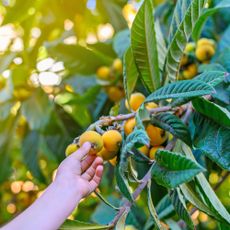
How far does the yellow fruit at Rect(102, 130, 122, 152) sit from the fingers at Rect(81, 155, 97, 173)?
0.03 meters

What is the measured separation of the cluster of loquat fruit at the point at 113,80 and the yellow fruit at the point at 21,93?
23 cm

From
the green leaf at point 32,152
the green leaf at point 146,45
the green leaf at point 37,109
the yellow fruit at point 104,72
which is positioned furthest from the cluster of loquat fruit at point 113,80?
the green leaf at point 146,45

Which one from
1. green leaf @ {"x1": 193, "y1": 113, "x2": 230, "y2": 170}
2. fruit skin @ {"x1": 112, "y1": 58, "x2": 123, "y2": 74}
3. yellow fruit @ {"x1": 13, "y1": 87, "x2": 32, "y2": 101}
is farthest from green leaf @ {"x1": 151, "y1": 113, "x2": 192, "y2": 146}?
yellow fruit @ {"x1": 13, "y1": 87, "x2": 32, "y2": 101}

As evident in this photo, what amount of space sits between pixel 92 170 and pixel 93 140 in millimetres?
45

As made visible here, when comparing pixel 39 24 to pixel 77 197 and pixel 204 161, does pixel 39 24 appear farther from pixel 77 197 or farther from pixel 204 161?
pixel 77 197

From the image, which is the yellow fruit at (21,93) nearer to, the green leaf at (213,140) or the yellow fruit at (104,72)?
the yellow fruit at (104,72)

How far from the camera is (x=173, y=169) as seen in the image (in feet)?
2.11

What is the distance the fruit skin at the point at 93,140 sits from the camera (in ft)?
2.36

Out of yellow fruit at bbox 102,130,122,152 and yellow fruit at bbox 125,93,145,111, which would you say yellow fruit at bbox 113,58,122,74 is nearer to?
yellow fruit at bbox 125,93,145,111

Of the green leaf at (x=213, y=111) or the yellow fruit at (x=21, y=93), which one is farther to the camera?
the yellow fruit at (x=21, y=93)

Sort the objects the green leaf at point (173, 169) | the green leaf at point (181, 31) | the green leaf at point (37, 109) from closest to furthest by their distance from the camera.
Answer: the green leaf at point (173, 169), the green leaf at point (181, 31), the green leaf at point (37, 109)

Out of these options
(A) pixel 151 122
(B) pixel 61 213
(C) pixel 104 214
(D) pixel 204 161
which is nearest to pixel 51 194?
(B) pixel 61 213

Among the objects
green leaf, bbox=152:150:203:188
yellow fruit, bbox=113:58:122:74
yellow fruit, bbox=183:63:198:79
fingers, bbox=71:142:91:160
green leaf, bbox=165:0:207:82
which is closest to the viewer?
green leaf, bbox=152:150:203:188

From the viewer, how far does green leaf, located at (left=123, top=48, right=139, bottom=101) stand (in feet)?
2.87
